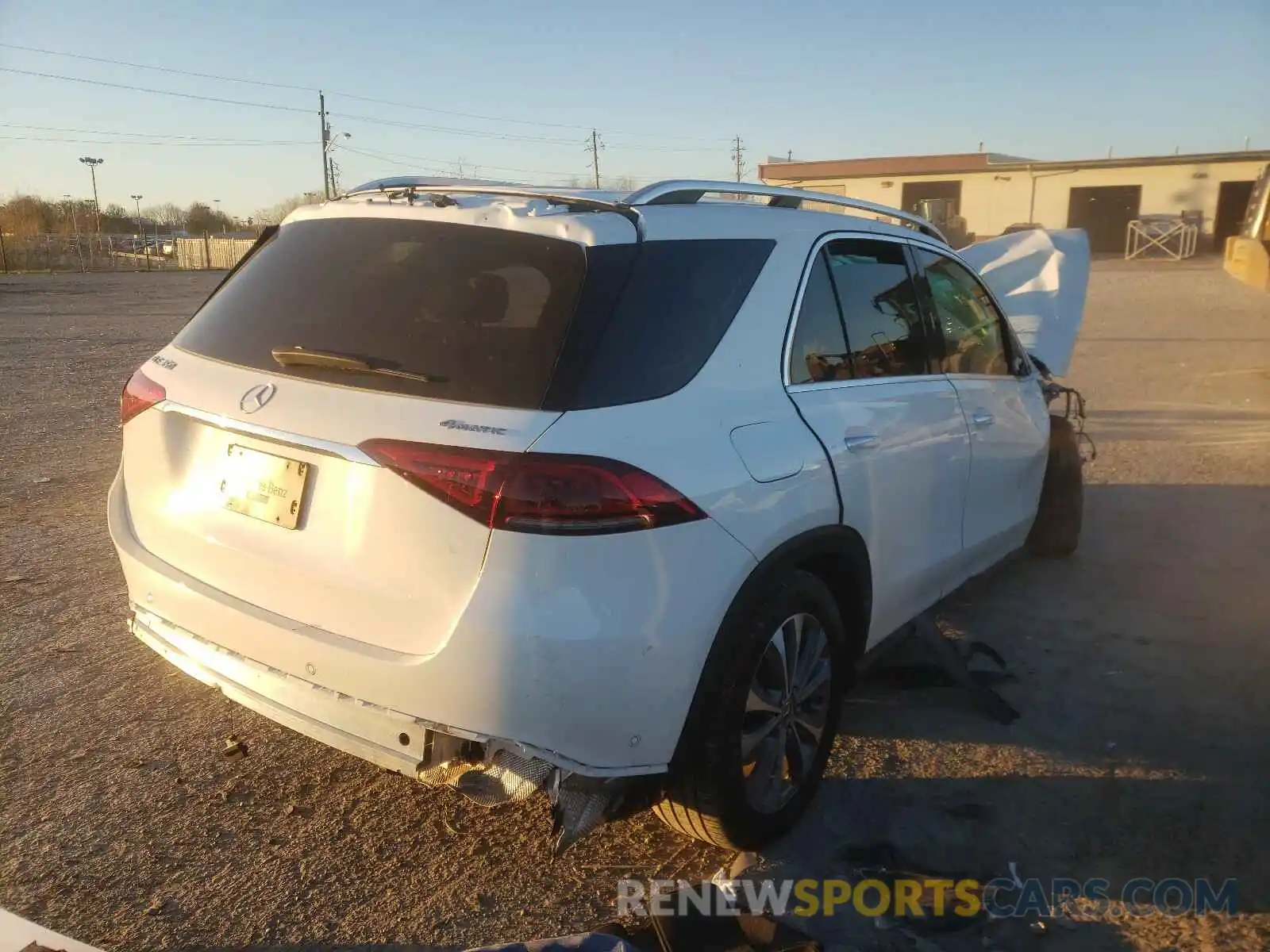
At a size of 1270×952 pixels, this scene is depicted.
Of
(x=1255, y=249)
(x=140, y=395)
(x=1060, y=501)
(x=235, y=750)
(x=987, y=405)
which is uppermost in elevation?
(x=1255, y=249)

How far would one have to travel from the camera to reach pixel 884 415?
11.0ft

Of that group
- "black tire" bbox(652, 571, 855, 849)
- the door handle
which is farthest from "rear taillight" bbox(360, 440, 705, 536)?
the door handle

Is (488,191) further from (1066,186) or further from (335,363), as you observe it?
(1066,186)

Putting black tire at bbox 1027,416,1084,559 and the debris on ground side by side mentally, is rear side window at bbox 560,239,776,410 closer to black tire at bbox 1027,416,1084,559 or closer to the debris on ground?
the debris on ground

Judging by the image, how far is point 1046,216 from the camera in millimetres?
45281

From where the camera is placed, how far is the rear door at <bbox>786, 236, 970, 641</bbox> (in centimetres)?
310

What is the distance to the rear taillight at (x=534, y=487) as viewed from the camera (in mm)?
2264

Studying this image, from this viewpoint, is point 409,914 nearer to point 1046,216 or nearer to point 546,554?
point 546,554

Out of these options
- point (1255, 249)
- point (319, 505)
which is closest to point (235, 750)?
point (319, 505)

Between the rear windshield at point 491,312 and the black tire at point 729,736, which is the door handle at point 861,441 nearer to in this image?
the black tire at point 729,736

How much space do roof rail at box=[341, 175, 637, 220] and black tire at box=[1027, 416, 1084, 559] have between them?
3.35m

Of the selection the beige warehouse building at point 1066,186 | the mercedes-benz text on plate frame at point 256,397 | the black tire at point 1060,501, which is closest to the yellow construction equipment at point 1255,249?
the black tire at point 1060,501

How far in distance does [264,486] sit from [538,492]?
0.81 metres

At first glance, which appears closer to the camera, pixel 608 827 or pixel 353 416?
pixel 353 416
